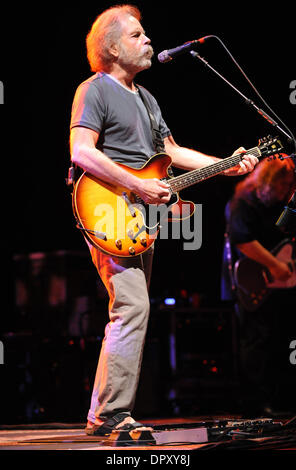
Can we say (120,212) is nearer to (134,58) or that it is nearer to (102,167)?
(102,167)

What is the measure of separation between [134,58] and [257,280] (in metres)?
3.03

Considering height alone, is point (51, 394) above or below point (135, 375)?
below

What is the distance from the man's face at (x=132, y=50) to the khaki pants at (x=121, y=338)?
103cm

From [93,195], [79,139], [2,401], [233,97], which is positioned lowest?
[2,401]

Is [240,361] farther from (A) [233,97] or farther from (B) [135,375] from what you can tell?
(B) [135,375]

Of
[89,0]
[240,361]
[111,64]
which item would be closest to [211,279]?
[240,361]

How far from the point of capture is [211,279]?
26.0 feet

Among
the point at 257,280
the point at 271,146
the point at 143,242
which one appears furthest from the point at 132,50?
the point at 257,280

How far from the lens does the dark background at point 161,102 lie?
21.0ft

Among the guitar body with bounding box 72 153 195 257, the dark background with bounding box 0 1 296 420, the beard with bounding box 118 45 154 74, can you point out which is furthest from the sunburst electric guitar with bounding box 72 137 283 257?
the dark background with bounding box 0 1 296 420
